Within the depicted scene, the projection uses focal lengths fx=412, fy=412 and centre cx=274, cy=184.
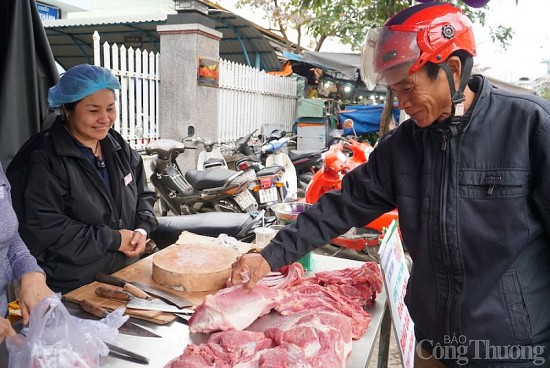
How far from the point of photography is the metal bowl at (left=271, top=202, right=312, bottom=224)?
8.44 feet

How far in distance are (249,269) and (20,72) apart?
2.09 m

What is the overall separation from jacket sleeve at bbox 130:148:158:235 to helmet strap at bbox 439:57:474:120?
79.8 inches

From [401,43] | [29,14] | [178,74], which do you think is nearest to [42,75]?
[29,14]

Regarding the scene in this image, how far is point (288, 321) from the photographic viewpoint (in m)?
1.76

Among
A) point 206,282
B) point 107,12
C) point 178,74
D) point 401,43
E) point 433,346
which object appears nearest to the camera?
point 401,43

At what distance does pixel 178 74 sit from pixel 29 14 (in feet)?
16.2

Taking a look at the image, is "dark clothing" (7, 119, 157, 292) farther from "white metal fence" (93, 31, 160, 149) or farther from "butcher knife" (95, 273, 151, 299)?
"white metal fence" (93, 31, 160, 149)

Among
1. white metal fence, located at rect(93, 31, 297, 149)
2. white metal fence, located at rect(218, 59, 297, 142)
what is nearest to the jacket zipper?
white metal fence, located at rect(93, 31, 297, 149)

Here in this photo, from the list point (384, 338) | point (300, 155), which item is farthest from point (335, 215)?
point (300, 155)

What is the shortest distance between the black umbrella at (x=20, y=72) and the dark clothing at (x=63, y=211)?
1.41 feet

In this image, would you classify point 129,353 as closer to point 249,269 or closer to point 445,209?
point 249,269

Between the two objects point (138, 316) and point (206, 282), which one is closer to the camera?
point (138, 316)

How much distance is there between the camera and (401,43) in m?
1.48

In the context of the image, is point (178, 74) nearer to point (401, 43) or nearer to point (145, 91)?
point (145, 91)
